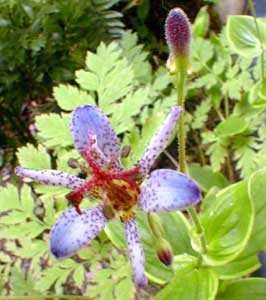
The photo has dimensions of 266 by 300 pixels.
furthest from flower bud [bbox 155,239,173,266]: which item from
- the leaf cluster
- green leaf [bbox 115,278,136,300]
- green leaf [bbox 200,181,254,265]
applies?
the leaf cluster

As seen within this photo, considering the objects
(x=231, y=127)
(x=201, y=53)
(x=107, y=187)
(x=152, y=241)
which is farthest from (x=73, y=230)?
(x=201, y=53)

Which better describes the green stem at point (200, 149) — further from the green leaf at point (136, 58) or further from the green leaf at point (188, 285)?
the green leaf at point (188, 285)

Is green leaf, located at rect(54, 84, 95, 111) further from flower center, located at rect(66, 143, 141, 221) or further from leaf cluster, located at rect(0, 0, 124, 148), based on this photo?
flower center, located at rect(66, 143, 141, 221)

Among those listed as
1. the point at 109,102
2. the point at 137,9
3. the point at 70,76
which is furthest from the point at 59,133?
the point at 137,9

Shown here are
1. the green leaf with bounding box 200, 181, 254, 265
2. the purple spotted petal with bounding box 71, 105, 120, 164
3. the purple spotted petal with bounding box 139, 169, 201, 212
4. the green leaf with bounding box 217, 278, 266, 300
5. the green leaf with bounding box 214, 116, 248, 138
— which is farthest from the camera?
the green leaf with bounding box 214, 116, 248, 138

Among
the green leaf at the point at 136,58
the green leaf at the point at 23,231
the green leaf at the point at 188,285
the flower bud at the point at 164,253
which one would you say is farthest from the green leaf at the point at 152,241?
the green leaf at the point at 136,58
